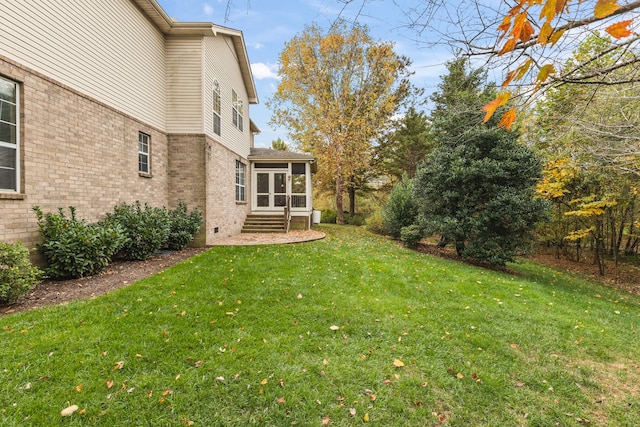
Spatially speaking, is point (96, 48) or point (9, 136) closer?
point (9, 136)

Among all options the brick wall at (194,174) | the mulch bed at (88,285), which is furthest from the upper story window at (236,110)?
the mulch bed at (88,285)

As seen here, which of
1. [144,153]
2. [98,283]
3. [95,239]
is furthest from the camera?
[144,153]

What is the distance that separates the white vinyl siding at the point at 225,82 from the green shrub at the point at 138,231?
12.4 feet

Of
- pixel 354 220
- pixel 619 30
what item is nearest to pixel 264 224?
pixel 354 220

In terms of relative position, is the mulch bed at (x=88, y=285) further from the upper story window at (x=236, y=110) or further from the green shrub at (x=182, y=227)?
the upper story window at (x=236, y=110)

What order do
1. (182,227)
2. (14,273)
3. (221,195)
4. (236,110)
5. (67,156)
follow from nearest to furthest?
(14,273)
(67,156)
(182,227)
(221,195)
(236,110)

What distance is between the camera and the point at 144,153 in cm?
870

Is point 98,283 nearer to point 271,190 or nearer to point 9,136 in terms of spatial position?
point 9,136

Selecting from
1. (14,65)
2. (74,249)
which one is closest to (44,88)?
(14,65)

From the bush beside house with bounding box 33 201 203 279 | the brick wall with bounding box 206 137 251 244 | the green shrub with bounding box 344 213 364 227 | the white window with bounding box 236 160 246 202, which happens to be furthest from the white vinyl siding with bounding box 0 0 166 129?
the green shrub with bounding box 344 213 364 227

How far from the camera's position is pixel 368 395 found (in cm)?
268

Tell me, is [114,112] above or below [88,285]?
above

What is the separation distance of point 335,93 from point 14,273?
59.8 feet

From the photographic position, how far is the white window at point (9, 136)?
484 centimetres
